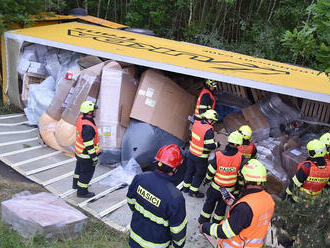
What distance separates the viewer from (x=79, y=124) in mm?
4762

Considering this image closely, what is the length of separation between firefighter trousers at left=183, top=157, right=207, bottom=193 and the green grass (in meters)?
1.45

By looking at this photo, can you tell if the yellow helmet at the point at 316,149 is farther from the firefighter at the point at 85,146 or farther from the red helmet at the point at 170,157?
the firefighter at the point at 85,146


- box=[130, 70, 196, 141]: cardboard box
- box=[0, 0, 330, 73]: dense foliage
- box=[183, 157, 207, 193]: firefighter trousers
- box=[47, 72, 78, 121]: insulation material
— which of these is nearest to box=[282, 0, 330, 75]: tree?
box=[183, 157, 207, 193]: firefighter trousers

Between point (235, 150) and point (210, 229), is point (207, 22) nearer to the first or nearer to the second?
point (235, 150)

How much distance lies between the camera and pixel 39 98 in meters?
7.13

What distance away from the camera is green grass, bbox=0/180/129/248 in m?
3.31

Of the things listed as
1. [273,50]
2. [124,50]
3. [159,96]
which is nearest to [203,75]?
[159,96]

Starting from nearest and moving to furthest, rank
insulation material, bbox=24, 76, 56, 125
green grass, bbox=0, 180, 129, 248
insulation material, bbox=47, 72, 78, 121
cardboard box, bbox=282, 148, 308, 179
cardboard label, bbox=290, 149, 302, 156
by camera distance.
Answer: green grass, bbox=0, 180, 129, 248 → cardboard box, bbox=282, 148, 308, 179 → cardboard label, bbox=290, 149, 302, 156 → insulation material, bbox=47, 72, 78, 121 → insulation material, bbox=24, 76, 56, 125

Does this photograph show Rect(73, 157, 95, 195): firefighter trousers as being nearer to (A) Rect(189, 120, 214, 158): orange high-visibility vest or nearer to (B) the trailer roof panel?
(A) Rect(189, 120, 214, 158): orange high-visibility vest

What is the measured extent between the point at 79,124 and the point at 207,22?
988 centimetres

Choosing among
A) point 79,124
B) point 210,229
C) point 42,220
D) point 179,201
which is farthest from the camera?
point 79,124

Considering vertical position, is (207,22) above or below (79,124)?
above

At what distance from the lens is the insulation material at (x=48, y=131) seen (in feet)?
20.8

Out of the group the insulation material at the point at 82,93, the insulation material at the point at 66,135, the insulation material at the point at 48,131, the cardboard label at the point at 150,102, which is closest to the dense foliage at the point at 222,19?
the insulation material at the point at 82,93
